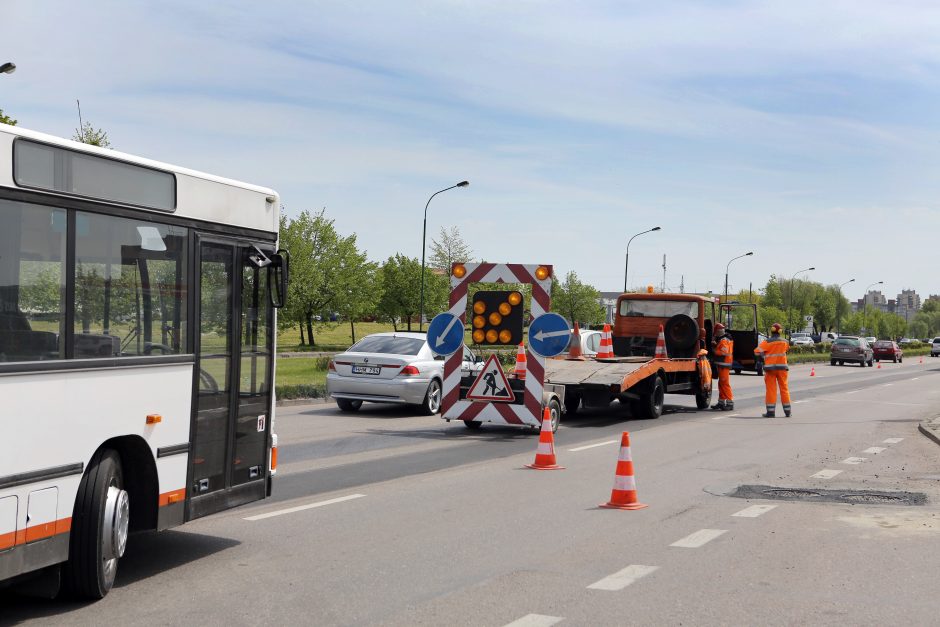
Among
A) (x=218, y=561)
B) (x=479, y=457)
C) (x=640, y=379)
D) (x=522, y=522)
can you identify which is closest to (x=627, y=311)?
(x=640, y=379)

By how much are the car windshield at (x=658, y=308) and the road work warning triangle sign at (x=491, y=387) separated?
23.1 feet

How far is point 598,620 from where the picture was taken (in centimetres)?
570

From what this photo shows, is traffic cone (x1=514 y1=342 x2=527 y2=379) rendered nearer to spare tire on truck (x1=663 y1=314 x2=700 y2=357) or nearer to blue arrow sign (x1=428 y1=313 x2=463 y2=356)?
blue arrow sign (x1=428 y1=313 x2=463 y2=356)

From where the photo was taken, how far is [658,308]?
21.9 meters

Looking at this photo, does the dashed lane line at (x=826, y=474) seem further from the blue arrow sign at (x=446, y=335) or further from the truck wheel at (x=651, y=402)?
the truck wheel at (x=651, y=402)

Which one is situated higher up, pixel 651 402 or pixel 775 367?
pixel 775 367

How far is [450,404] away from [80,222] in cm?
1050

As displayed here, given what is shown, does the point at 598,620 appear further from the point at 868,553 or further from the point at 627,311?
the point at 627,311

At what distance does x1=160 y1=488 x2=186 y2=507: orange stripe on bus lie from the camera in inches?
259

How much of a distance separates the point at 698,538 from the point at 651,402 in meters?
11.4

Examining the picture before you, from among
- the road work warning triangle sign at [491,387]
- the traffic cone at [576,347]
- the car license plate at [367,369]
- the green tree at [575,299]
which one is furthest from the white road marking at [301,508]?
the green tree at [575,299]

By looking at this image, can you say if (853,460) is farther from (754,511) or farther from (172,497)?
(172,497)

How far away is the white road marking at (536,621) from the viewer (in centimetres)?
559

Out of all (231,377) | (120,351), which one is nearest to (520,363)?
(231,377)
